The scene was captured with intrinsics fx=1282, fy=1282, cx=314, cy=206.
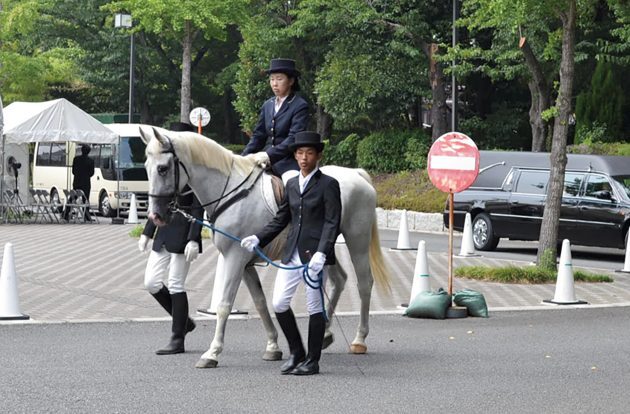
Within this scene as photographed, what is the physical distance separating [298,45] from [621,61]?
15.4 meters

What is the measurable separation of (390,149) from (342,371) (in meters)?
28.9

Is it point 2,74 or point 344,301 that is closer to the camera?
point 344,301

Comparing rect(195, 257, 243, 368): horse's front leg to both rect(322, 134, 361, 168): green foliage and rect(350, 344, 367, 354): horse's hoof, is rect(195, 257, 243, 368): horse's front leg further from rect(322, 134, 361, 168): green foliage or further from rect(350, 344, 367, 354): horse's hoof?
rect(322, 134, 361, 168): green foliage

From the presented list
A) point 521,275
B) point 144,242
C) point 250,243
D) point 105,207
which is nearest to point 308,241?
point 250,243

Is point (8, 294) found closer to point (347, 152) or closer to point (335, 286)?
point (335, 286)

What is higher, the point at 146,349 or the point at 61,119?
the point at 61,119

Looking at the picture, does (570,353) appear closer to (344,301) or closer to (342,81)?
(344,301)

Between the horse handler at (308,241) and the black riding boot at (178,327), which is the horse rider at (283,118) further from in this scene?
the black riding boot at (178,327)

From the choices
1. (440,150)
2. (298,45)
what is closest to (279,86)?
(440,150)

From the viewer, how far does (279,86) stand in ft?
36.8

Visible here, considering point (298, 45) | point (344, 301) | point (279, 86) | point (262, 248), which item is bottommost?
point (344, 301)

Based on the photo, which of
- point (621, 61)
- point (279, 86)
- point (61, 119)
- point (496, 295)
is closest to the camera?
point (279, 86)

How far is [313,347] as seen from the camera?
33.1 ft

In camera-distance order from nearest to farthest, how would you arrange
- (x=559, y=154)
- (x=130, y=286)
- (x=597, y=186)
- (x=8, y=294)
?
(x=8, y=294) → (x=130, y=286) → (x=559, y=154) → (x=597, y=186)
